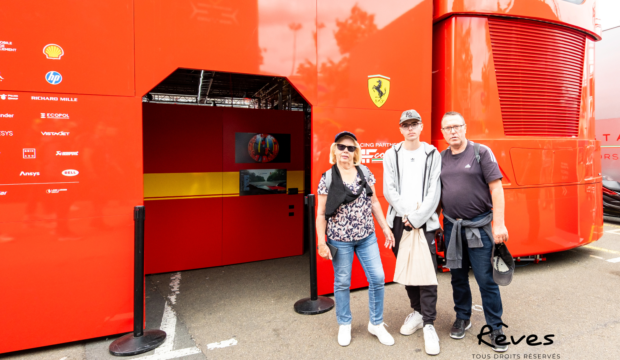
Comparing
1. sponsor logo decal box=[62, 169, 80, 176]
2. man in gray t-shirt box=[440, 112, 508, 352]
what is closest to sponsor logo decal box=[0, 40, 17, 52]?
sponsor logo decal box=[62, 169, 80, 176]

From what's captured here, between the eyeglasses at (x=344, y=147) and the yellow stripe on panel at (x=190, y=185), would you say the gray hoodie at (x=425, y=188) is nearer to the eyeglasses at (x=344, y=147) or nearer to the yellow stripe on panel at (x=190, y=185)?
the eyeglasses at (x=344, y=147)

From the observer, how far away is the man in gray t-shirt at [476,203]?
288cm

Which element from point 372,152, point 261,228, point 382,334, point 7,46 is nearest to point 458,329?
point 382,334

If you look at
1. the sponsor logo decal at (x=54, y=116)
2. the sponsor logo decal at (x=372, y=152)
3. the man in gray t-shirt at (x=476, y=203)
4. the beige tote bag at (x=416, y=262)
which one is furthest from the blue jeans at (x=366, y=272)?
the sponsor logo decal at (x=54, y=116)

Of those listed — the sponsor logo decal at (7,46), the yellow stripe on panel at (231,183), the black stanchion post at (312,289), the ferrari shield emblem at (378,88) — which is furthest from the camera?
the yellow stripe on panel at (231,183)

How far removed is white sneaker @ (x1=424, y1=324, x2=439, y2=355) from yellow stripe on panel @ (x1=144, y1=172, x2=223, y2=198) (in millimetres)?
3542

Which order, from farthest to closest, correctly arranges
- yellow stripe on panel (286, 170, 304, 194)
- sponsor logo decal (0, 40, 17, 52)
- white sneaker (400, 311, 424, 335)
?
1. yellow stripe on panel (286, 170, 304, 194)
2. white sneaker (400, 311, 424, 335)
3. sponsor logo decal (0, 40, 17, 52)

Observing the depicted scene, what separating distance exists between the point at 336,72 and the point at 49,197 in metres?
2.97

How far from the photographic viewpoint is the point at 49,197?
297 centimetres

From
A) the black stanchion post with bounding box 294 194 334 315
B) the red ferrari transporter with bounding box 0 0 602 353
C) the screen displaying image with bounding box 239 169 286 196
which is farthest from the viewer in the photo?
Answer: the screen displaying image with bounding box 239 169 286 196

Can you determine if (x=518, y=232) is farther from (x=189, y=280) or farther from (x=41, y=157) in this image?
(x=41, y=157)

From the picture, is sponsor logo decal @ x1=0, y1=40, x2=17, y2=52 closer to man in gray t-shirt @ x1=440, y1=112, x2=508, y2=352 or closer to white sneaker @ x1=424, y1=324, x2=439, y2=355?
man in gray t-shirt @ x1=440, y1=112, x2=508, y2=352

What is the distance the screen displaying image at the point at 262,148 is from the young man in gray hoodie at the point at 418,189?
9.75 feet

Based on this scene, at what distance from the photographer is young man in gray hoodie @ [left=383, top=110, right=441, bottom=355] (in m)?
2.95
